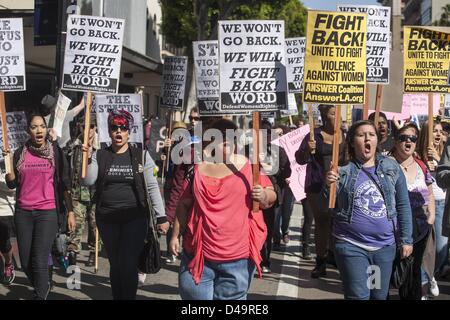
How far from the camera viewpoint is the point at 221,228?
4.90 metres

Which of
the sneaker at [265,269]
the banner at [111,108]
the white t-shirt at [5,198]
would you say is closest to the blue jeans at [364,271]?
the sneaker at [265,269]

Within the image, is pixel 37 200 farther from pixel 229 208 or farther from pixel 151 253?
pixel 229 208

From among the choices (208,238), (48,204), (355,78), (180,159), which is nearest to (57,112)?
(180,159)

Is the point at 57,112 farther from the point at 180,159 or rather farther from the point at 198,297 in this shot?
the point at 198,297

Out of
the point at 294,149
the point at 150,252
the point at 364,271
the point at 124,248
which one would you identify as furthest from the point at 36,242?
the point at 294,149

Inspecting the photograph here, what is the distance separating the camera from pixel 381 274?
17.0ft

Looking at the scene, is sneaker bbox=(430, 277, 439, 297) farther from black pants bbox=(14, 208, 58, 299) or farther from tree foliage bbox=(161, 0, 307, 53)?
tree foliage bbox=(161, 0, 307, 53)

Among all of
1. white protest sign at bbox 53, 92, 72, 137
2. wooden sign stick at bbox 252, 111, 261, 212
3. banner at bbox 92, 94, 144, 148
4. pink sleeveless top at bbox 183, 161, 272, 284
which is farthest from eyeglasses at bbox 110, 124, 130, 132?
banner at bbox 92, 94, 144, 148

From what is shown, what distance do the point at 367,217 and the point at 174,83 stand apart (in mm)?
7421

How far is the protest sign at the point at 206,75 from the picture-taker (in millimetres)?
11008

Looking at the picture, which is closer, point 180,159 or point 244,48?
point 244,48

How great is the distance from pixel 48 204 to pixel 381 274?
3.12 meters

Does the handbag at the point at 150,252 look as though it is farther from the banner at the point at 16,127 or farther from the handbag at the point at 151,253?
the banner at the point at 16,127

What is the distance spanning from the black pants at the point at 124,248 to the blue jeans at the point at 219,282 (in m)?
1.18
